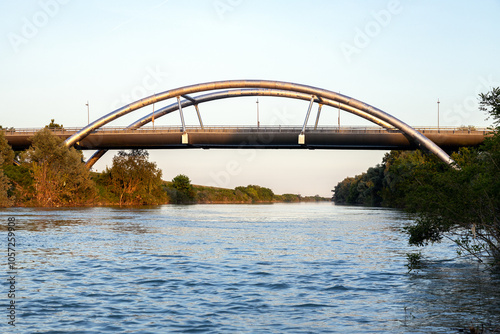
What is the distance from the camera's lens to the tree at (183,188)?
135750 mm

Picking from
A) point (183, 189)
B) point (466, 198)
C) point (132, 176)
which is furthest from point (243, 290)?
point (183, 189)

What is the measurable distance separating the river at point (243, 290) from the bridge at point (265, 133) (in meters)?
48.9

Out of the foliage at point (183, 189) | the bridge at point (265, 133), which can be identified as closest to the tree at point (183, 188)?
the foliage at point (183, 189)

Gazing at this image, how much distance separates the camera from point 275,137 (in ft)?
237

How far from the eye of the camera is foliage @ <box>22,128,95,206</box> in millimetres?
71375

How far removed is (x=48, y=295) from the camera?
483 inches

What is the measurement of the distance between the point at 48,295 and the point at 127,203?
84.9 metres

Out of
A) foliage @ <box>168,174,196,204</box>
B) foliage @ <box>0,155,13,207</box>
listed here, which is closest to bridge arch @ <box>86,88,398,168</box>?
foliage @ <box>0,155,13,207</box>

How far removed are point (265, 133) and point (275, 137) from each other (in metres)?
1.41

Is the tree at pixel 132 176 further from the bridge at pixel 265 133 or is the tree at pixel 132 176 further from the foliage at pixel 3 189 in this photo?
the foliage at pixel 3 189

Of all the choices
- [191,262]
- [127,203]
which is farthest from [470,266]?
[127,203]

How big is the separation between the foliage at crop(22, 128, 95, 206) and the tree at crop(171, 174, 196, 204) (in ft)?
193

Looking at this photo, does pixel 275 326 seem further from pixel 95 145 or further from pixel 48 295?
pixel 95 145

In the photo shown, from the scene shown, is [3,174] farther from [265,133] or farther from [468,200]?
[468,200]
